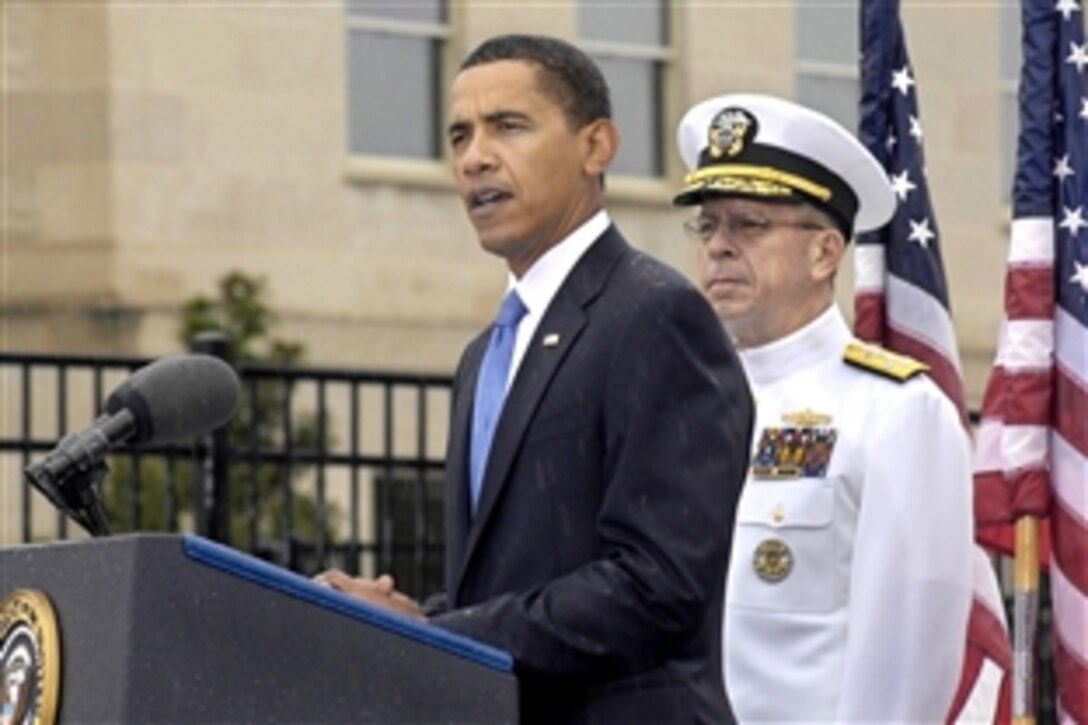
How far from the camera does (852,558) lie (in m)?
6.27

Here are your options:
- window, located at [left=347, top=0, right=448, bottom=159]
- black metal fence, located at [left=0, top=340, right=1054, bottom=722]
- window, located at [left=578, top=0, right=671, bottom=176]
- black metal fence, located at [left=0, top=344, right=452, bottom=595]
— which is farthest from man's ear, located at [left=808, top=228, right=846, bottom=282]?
window, located at [left=578, top=0, right=671, bottom=176]

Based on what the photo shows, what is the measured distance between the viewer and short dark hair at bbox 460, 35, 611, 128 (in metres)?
4.95

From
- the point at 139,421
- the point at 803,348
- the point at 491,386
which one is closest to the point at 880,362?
the point at 803,348

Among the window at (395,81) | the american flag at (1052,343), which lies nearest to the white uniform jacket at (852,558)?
the american flag at (1052,343)

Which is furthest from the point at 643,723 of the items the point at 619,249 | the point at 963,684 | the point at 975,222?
the point at 975,222

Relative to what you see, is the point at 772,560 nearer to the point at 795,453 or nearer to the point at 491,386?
the point at 795,453

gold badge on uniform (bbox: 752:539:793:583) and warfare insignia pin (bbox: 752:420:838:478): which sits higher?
warfare insignia pin (bbox: 752:420:838:478)

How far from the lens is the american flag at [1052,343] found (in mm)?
7527

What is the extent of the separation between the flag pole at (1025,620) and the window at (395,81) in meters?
11.7

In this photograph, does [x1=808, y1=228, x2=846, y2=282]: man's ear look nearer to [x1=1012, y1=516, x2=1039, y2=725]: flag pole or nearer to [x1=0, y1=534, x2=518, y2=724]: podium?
[x1=1012, y1=516, x2=1039, y2=725]: flag pole

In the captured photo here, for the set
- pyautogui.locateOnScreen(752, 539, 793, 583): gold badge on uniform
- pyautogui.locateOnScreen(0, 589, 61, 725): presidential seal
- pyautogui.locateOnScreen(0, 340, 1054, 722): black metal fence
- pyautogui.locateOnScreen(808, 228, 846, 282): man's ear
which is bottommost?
pyautogui.locateOnScreen(0, 340, 1054, 722): black metal fence

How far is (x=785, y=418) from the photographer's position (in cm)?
650

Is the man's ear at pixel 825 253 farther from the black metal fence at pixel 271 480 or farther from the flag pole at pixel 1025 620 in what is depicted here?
the black metal fence at pixel 271 480

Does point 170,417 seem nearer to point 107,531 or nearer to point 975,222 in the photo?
point 107,531
